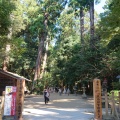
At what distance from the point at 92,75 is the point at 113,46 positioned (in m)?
7.51

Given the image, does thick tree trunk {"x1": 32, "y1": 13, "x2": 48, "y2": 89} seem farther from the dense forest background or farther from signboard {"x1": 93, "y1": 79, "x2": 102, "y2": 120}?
signboard {"x1": 93, "y1": 79, "x2": 102, "y2": 120}

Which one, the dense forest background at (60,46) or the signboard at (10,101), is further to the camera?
the dense forest background at (60,46)

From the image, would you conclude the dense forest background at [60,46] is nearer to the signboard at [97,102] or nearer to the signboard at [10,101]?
the signboard at [97,102]

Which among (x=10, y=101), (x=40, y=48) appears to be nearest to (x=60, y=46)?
(x=40, y=48)

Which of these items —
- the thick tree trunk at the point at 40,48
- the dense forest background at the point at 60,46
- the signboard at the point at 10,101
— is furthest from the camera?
the thick tree trunk at the point at 40,48

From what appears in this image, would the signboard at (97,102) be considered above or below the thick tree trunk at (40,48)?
below

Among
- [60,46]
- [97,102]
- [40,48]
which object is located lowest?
[97,102]

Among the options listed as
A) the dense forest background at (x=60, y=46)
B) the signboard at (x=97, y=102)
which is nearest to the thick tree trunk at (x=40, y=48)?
the dense forest background at (x=60, y=46)

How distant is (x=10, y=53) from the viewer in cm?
2305

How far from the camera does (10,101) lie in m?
9.91

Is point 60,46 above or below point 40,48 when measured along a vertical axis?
above

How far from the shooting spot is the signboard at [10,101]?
32.1 ft

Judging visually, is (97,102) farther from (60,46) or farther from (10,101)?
(60,46)

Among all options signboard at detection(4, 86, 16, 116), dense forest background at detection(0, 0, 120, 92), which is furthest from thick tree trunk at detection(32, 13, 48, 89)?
signboard at detection(4, 86, 16, 116)
